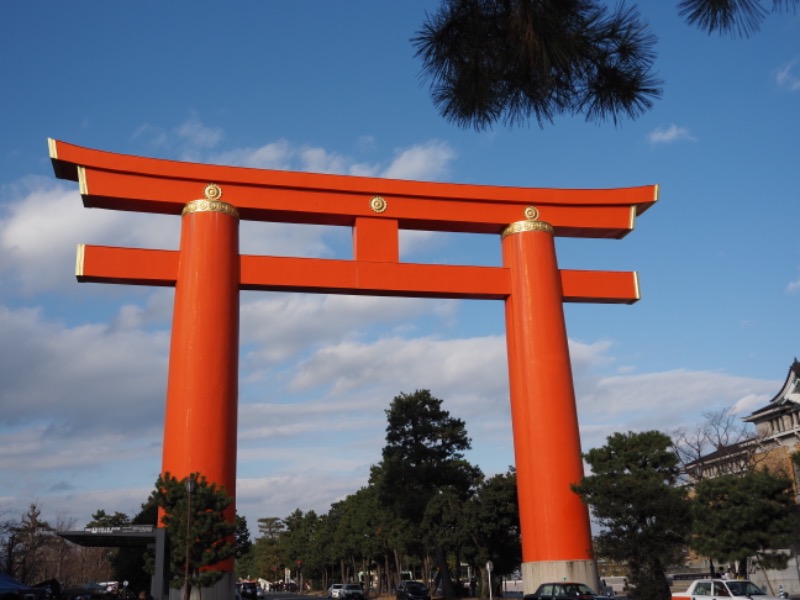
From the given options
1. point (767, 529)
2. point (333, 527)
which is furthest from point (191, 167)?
point (333, 527)

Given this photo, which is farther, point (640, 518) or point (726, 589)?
point (640, 518)

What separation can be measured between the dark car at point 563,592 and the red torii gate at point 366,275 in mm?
2298

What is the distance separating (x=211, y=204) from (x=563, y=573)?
1606 centimetres

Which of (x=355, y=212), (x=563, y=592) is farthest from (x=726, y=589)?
(x=355, y=212)

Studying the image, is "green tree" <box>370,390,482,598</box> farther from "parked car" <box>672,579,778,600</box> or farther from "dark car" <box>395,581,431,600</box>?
"parked car" <box>672,579,778,600</box>

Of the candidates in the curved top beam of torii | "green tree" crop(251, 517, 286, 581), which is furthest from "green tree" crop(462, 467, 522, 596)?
"green tree" crop(251, 517, 286, 581)

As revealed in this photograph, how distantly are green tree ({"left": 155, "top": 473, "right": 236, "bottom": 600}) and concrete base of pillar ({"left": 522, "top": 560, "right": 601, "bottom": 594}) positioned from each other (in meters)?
9.61

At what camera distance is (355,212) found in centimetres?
2750

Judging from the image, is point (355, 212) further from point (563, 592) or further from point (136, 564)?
point (136, 564)

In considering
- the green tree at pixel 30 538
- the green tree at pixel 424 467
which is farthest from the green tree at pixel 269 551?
the green tree at pixel 424 467

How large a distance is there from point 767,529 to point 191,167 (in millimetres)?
21913

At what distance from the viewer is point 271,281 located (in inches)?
1043

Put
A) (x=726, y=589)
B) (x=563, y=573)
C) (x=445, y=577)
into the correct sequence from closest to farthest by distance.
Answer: (x=726, y=589) → (x=563, y=573) → (x=445, y=577)

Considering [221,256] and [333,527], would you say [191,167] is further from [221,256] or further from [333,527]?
[333,527]
